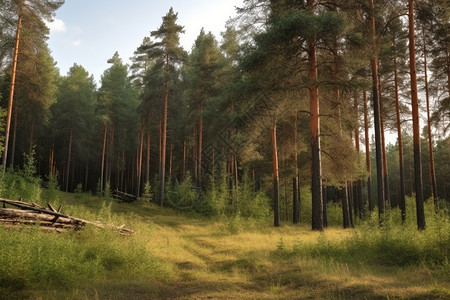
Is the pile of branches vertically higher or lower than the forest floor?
higher

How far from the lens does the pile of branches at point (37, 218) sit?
7648 millimetres

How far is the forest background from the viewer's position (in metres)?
13.3

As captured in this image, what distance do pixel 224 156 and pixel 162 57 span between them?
10093 millimetres

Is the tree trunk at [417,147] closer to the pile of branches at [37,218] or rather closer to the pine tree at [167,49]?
the pile of branches at [37,218]

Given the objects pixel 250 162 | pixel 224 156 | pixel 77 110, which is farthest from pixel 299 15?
pixel 77 110

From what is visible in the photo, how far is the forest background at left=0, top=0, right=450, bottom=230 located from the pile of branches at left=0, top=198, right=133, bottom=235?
271 inches

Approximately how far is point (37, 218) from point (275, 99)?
10.2 meters

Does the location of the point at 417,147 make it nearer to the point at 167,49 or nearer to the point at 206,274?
the point at 206,274

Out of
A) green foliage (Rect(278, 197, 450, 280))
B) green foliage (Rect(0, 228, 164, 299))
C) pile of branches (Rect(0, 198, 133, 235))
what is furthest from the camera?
green foliage (Rect(278, 197, 450, 280))

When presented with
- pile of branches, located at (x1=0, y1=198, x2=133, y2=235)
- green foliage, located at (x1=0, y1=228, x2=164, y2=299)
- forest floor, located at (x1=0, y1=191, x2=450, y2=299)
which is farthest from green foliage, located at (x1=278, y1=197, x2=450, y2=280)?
pile of branches, located at (x1=0, y1=198, x2=133, y2=235)

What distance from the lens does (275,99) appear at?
14.3 metres

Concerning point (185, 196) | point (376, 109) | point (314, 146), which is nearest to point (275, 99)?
point (314, 146)

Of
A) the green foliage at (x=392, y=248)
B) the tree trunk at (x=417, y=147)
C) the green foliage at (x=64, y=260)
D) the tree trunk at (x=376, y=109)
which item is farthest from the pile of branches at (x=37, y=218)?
the tree trunk at (x=376, y=109)

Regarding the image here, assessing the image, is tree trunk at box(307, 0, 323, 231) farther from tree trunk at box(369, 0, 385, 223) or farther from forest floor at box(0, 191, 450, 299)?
forest floor at box(0, 191, 450, 299)
